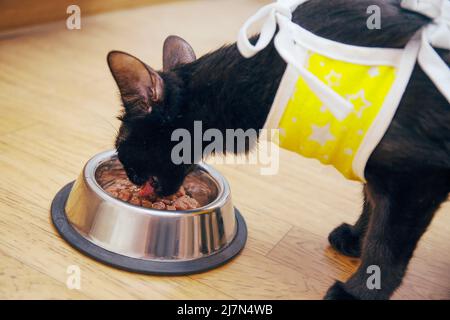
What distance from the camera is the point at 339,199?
1.73 m

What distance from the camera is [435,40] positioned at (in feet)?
3.54

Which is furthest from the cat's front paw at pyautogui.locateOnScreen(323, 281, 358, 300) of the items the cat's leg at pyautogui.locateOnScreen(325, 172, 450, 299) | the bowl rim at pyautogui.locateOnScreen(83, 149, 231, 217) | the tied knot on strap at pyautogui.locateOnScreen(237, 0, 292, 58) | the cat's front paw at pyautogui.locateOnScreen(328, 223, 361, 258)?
the tied knot on strap at pyautogui.locateOnScreen(237, 0, 292, 58)

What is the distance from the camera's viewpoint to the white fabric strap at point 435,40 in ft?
3.45

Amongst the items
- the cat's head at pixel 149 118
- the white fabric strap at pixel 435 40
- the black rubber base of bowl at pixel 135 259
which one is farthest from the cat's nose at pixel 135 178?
the white fabric strap at pixel 435 40

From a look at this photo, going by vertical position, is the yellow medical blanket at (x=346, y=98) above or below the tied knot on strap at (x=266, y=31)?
below

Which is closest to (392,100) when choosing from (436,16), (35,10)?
(436,16)

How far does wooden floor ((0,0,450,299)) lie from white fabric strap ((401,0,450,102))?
55cm

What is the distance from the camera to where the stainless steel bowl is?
1229 millimetres

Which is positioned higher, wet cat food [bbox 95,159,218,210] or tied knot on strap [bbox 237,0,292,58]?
tied knot on strap [bbox 237,0,292,58]

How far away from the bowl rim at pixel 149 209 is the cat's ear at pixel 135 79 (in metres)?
0.22

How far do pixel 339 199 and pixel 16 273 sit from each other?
980 millimetres

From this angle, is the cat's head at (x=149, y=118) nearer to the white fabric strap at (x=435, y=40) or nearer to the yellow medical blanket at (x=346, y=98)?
the yellow medical blanket at (x=346, y=98)

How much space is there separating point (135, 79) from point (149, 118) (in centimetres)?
10

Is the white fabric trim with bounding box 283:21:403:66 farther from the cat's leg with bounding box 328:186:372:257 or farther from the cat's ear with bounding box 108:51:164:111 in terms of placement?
the cat's leg with bounding box 328:186:372:257
